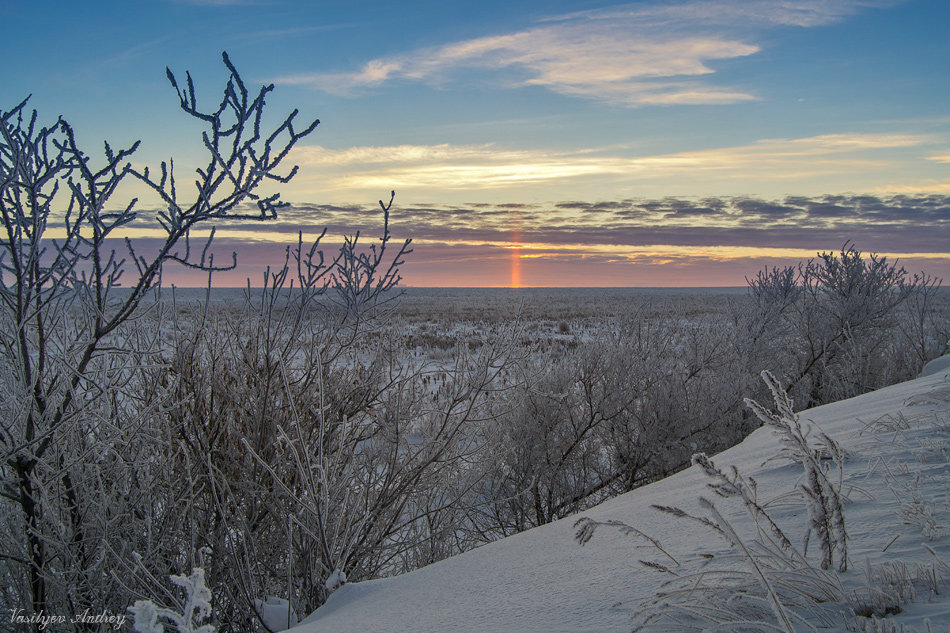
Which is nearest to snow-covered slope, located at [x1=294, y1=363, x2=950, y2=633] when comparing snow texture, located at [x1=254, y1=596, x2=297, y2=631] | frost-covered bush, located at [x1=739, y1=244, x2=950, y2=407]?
snow texture, located at [x1=254, y1=596, x2=297, y2=631]

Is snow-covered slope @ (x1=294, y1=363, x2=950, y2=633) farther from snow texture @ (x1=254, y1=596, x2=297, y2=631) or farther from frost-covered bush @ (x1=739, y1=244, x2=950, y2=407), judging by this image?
frost-covered bush @ (x1=739, y1=244, x2=950, y2=407)

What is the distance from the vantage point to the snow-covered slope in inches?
73.2

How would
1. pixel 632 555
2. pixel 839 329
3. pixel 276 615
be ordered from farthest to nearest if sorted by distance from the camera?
pixel 839 329, pixel 276 615, pixel 632 555

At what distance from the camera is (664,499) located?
329cm

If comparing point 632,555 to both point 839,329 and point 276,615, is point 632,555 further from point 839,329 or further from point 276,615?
point 839,329

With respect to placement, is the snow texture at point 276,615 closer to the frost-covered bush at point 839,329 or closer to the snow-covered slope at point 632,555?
the snow-covered slope at point 632,555

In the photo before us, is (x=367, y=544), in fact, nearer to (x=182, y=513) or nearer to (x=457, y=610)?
(x=182, y=513)

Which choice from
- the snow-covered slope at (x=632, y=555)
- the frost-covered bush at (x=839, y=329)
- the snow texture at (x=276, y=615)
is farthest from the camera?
the frost-covered bush at (x=839, y=329)

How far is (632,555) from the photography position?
235 cm

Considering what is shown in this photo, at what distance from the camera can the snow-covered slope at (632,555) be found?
1858mm

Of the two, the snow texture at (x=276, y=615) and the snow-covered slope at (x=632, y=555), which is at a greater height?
the snow-covered slope at (x=632, y=555)

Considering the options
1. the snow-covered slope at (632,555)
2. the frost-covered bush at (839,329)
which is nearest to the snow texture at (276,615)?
the snow-covered slope at (632,555)

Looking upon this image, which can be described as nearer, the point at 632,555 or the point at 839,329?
the point at 632,555

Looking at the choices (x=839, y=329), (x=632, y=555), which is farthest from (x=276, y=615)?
(x=839, y=329)
